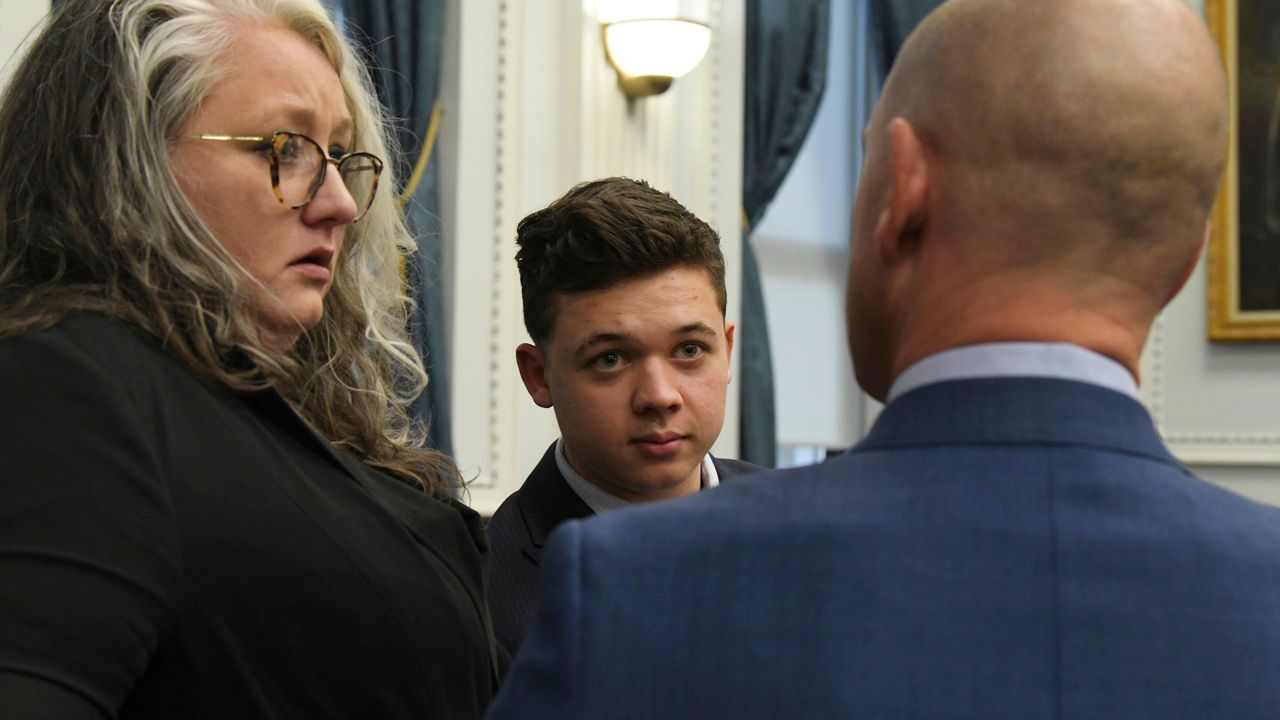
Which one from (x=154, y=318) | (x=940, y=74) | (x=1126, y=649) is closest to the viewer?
(x=1126, y=649)

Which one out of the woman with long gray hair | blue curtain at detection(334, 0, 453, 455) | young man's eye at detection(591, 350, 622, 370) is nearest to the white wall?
blue curtain at detection(334, 0, 453, 455)

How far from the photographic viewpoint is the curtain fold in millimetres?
5988

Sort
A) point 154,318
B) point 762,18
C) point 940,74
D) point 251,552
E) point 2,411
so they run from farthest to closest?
point 762,18, point 154,318, point 251,552, point 2,411, point 940,74

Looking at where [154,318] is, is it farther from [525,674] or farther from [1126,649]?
[1126,649]

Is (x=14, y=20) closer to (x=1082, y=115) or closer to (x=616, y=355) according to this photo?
(x=616, y=355)

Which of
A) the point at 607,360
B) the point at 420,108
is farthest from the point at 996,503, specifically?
the point at 420,108

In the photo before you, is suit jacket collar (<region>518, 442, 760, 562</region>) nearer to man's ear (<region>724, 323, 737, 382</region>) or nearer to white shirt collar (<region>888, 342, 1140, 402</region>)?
man's ear (<region>724, 323, 737, 382</region>)

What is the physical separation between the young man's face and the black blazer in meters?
0.70

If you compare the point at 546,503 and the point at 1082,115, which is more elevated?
the point at 1082,115

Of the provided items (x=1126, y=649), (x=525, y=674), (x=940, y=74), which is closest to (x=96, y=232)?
(x=525, y=674)

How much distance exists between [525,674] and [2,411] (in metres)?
0.58

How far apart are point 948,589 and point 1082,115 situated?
33cm

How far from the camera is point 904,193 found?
1.08m

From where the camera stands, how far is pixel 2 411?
1334mm
